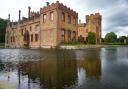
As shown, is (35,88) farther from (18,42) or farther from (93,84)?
(18,42)

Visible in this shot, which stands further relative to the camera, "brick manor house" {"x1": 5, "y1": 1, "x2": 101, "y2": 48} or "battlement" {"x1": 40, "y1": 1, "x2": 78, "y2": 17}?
"brick manor house" {"x1": 5, "y1": 1, "x2": 101, "y2": 48}

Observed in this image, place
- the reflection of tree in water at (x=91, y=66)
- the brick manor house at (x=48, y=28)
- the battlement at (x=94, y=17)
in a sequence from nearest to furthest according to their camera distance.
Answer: the reflection of tree in water at (x=91, y=66), the brick manor house at (x=48, y=28), the battlement at (x=94, y=17)

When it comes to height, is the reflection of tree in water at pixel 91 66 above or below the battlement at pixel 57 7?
below

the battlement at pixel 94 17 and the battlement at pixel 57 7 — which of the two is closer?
the battlement at pixel 57 7

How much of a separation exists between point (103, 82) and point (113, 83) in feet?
1.08

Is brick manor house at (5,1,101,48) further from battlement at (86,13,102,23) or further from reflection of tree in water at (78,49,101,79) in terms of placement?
reflection of tree in water at (78,49,101,79)

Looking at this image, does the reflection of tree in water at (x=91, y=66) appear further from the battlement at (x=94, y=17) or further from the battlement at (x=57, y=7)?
the battlement at (x=94, y=17)

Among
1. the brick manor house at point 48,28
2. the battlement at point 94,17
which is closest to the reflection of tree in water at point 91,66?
the brick manor house at point 48,28

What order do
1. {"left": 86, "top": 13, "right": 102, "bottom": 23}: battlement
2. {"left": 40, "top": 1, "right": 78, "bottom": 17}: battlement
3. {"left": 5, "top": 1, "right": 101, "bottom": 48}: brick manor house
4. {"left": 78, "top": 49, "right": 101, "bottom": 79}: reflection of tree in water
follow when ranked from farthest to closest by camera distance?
{"left": 86, "top": 13, "right": 102, "bottom": 23}: battlement, {"left": 5, "top": 1, "right": 101, "bottom": 48}: brick manor house, {"left": 40, "top": 1, "right": 78, "bottom": 17}: battlement, {"left": 78, "top": 49, "right": 101, "bottom": 79}: reflection of tree in water

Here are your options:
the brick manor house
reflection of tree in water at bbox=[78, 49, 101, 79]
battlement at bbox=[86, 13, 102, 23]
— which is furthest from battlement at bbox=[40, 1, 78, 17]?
reflection of tree in water at bbox=[78, 49, 101, 79]

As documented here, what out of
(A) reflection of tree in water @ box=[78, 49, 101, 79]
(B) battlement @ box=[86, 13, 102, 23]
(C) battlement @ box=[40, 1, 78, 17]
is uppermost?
(B) battlement @ box=[86, 13, 102, 23]

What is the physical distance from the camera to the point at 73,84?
17.5ft

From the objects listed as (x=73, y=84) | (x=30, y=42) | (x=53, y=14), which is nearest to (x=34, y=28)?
(x=30, y=42)

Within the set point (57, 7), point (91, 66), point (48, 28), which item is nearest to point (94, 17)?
point (48, 28)
